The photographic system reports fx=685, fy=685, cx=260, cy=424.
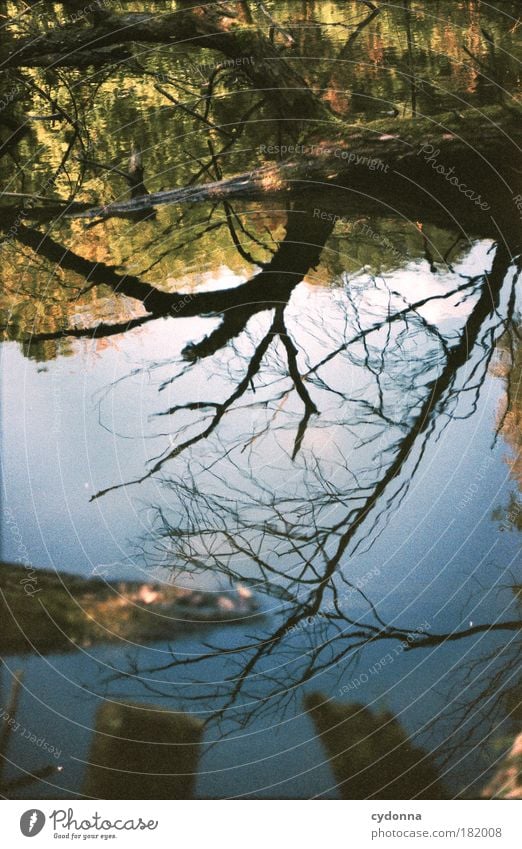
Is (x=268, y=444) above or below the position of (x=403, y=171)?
below

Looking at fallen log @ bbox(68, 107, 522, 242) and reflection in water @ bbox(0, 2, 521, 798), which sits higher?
fallen log @ bbox(68, 107, 522, 242)

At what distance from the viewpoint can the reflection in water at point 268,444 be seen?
1214 mm

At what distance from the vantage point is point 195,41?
144 cm

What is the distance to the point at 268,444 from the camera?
4.29 feet

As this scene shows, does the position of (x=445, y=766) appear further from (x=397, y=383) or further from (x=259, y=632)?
(x=397, y=383)

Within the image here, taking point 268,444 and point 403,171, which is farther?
point 403,171

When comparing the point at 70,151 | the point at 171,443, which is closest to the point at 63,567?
the point at 171,443

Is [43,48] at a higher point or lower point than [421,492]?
higher

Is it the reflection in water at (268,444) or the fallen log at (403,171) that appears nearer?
the reflection in water at (268,444)

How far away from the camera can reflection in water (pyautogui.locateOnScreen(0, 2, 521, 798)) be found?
1.21m

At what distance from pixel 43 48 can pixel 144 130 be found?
0.28m

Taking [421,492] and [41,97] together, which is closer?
[421,492]

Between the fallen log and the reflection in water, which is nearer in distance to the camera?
the reflection in water

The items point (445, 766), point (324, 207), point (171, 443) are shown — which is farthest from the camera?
point (324, 207)
